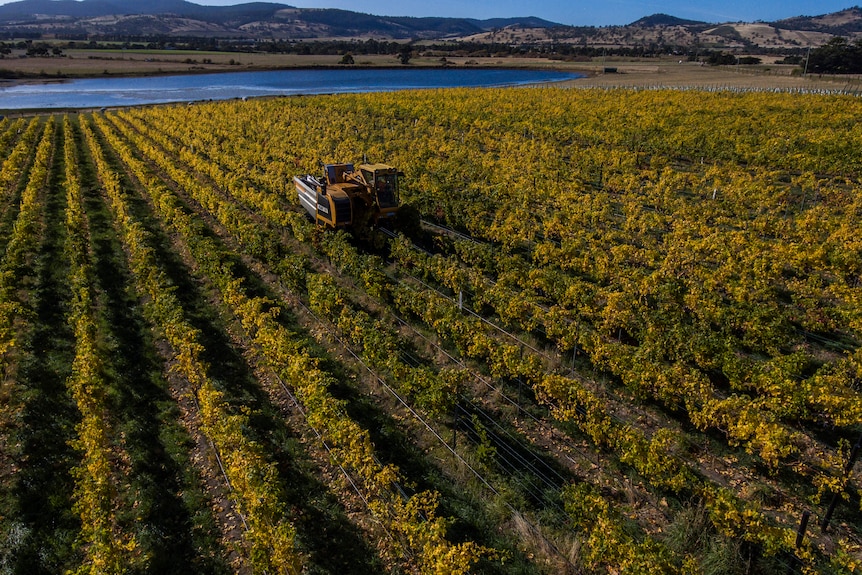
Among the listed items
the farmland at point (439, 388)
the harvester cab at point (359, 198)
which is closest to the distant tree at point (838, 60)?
the farmland at point (439, 388)

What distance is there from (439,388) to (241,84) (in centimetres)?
10912

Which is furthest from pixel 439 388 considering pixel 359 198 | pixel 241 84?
pixel 241 84

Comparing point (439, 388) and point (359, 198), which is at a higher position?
point (359, 198)

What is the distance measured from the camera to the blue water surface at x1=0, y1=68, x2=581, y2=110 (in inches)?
3044

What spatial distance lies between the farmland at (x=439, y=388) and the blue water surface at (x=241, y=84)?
64.1 meters

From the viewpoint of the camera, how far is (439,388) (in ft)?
A: 35.9

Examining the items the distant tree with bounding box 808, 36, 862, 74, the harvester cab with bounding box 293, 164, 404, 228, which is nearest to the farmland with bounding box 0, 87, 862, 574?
the harvester cab with bounding box 293, 164, 404, 228

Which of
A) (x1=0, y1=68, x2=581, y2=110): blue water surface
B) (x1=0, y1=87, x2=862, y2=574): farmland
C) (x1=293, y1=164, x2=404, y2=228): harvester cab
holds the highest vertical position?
(x1=0, y1=68, x2=581, y2=110): blue water surface

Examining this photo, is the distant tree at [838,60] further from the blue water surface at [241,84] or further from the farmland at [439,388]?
the farmland at [439,388]

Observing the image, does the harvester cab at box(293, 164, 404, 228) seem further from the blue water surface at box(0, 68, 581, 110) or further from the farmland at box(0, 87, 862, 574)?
the blue water surface at box(0, 68, 581, 110)

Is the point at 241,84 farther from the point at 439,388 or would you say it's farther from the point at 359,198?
the point at 439,388

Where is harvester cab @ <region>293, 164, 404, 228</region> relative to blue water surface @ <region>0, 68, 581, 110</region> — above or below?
below

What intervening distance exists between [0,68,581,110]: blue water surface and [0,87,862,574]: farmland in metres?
64.1

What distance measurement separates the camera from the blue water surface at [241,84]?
77312mm
